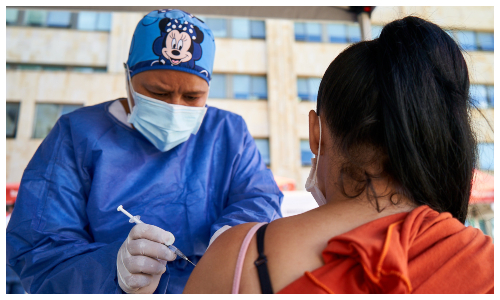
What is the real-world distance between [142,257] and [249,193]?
0.53 meters

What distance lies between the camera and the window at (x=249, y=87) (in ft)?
37.4

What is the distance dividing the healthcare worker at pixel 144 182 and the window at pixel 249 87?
966 cm

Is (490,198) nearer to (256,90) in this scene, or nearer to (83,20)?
(256,90)

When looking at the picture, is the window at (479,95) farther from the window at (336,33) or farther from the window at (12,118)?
the window at (12,118)

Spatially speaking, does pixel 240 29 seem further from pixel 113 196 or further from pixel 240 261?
pixel 240 261

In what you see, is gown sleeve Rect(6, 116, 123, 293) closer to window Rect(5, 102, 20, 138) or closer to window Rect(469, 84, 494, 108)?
window Rect(469, 84, 494, 108)

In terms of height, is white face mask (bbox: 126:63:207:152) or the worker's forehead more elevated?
the worker's forehead

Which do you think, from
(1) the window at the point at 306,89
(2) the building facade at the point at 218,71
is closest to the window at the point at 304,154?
(2) the building facade at the point at 218,71

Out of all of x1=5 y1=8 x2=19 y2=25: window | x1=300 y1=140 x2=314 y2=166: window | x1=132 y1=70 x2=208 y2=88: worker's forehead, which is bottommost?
x1=300 y1=140 x2=314 y2=166: window

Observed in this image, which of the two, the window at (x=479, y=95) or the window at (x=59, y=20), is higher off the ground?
the window at (x=59, y=20)

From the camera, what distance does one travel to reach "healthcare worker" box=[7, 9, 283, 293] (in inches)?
51.3

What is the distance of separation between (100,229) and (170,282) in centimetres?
33

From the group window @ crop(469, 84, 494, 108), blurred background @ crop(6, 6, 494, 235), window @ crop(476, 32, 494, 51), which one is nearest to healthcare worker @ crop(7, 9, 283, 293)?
window @ crop(469, 84, 494, 108)

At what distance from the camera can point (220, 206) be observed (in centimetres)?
163
